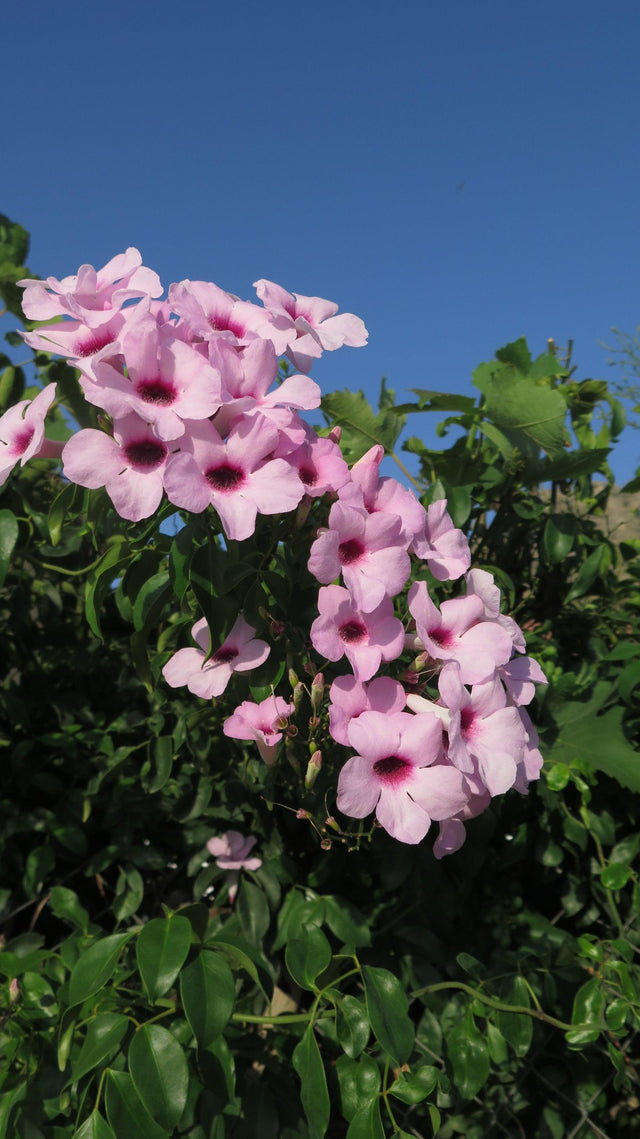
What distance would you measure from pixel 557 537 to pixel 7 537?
3.48ft

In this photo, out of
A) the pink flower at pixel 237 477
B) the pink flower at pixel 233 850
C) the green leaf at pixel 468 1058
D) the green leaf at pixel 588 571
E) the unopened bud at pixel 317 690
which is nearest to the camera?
the pink flower at pixel 237 477

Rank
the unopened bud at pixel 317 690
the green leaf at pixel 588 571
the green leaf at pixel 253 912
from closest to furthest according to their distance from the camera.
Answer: the unopened bud at pixel 317 690, the green leaf at pixel 253 912, the green leaf at pixel 588 571

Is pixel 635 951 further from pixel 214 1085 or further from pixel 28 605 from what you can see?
pixel 28 605

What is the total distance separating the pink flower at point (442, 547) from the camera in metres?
1.11

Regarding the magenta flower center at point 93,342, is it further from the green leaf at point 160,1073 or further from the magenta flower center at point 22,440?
the green leaf at point 160,1073

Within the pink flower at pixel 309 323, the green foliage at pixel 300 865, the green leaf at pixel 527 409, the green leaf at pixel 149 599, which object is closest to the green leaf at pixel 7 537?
the green foliage at pixel 300 865

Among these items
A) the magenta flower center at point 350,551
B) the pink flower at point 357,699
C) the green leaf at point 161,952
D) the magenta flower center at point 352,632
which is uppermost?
the magenta flower center at point 350,551

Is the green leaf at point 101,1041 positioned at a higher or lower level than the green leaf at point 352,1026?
lower

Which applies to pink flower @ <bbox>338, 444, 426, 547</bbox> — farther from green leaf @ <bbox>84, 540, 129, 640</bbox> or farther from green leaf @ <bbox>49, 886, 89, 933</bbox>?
green leaf @ <bbox>49, 886, 89, 933</bbox>

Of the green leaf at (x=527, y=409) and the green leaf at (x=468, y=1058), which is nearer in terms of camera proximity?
the green leaf at (x=468, y=1058)

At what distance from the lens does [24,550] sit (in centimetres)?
174

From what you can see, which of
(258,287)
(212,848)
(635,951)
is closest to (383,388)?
(258,287)

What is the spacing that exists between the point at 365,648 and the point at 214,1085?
27.8 inches

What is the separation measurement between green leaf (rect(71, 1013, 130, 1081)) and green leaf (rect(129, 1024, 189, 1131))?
28 millimetres
